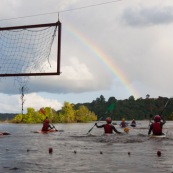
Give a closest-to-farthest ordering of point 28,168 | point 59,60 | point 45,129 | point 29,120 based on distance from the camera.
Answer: point 28,168
point 59,60
point 45,129
point 29,120

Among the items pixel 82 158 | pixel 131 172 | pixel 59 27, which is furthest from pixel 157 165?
pixel 59 27

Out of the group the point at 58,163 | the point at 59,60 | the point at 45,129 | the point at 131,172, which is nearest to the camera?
the point at 131,172

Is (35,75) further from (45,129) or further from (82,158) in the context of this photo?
(45,129)

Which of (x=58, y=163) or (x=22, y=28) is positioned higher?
(x=22, y=28)

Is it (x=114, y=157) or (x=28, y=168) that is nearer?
(x=28, y=168)

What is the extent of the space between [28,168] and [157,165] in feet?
19.5

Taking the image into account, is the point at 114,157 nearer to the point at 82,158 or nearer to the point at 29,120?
the point at 82,158

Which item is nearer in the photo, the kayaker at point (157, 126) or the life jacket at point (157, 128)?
the kayaker at point (157, 126)

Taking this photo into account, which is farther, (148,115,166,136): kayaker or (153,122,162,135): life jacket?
(153,122,162,135): life jacket

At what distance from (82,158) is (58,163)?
241cm

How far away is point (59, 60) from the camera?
713 inches

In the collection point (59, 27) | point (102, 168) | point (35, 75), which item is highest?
point (59, 27)

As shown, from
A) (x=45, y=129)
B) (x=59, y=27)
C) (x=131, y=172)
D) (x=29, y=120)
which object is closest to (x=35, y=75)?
(x=59, y=27)

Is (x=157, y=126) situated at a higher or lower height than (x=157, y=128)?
higher
